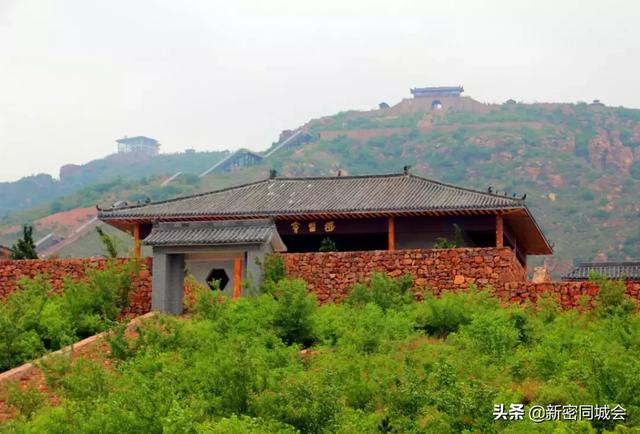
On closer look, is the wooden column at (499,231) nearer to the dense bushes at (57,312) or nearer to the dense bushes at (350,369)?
the dense bushes at (350,369)

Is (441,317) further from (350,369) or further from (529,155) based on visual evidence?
(529,155)

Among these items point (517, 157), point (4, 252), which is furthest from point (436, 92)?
point (4, 252)

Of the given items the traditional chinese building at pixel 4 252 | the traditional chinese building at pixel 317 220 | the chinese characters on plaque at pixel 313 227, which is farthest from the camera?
the traditional chinese building at pixel 4 252

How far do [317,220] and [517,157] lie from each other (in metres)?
55.4

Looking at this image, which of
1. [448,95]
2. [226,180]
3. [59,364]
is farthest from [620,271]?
[448,95]

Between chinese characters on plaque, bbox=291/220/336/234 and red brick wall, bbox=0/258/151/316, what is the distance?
13.3ft

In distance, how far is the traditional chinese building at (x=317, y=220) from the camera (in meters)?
25.7

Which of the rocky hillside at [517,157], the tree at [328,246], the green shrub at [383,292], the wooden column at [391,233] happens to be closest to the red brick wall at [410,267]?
the green shrub at [383,292]

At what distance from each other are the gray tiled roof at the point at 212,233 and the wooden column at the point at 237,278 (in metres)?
0.58

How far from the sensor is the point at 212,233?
84.3 feet

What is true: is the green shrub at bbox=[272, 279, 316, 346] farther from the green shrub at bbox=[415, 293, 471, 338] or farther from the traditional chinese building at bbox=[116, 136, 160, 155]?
the traditional chinese building at bbox=[116, 136, 160, 155]

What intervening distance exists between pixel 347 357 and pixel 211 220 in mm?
10266

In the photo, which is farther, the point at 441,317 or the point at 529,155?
the point at 529,155

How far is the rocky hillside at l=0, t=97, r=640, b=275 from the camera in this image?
70.0 meters
